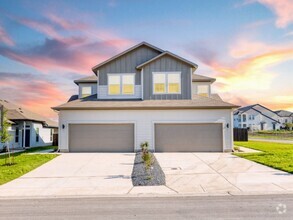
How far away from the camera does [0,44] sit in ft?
62.2

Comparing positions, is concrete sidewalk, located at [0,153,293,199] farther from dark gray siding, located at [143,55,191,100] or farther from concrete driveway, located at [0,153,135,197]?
dark gray siding, located at [143,55,191,100]

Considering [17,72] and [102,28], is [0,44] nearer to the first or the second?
[17,72]

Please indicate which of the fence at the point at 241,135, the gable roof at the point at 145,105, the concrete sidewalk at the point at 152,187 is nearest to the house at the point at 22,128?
the gable roof at the point at 145,105

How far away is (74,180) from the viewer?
10.0 metres

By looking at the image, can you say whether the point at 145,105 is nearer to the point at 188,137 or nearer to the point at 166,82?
the point at 166,82

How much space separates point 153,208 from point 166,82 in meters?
14.5

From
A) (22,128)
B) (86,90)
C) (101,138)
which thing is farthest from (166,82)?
(22,128)

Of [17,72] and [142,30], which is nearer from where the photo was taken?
[142,30]

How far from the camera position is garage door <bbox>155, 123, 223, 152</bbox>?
18625 mm

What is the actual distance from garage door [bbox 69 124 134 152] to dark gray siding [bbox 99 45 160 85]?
4290mm

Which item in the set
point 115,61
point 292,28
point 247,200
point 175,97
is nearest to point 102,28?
point 115,61

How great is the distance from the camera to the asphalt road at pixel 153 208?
5.94m

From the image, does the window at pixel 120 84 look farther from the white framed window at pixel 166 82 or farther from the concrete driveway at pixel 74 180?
the concrete driveway at pixel 74 180

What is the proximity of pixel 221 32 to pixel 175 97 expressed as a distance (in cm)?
624
